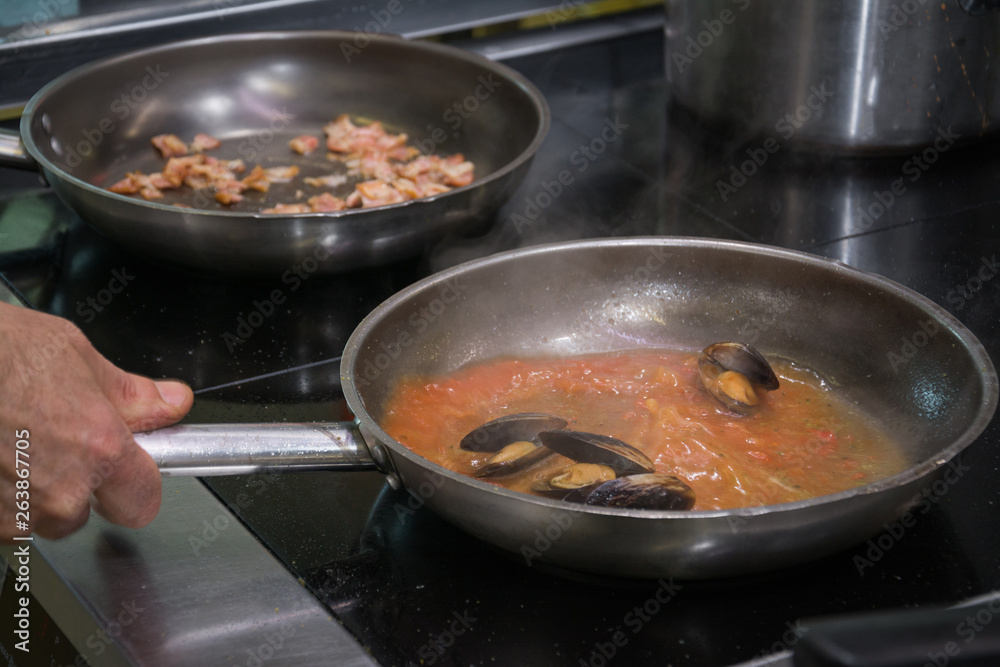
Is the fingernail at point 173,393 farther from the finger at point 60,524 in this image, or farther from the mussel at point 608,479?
the mussel at point 608,479

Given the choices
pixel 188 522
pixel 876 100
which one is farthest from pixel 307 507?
pixel 876 100

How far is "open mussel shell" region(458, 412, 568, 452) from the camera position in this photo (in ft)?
2.88

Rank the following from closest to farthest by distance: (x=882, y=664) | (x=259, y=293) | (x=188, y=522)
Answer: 1. (x=882, y=664)
2. (x=188, y=522)
3. (x=259, y=293)

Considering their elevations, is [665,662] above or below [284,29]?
below

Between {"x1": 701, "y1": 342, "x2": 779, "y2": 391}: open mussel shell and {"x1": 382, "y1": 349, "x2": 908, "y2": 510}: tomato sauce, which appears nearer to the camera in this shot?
{"x1": 382, "y1": 349, "x2": 908, "y2": 510}: tomato sauce

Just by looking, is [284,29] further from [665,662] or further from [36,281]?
[665,662]

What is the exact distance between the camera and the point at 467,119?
5.41 feet

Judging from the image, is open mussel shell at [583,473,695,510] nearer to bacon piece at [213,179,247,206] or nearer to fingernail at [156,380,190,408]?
fingernail at [156,380,190,408]

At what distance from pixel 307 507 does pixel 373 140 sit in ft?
2.88

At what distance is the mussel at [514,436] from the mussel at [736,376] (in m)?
0.17

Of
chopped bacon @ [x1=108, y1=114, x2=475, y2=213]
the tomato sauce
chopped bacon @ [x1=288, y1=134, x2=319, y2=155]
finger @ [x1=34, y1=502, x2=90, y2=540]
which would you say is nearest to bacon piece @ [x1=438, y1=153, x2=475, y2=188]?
chopped bacon @ [x1=108, y1=114, x2=475, y2=213]

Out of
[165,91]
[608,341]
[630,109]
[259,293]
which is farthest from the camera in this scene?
[630,109]

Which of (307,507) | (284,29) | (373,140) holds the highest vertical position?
(284,29)

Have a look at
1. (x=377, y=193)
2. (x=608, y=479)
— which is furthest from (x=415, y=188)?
(x=608, y=479)
